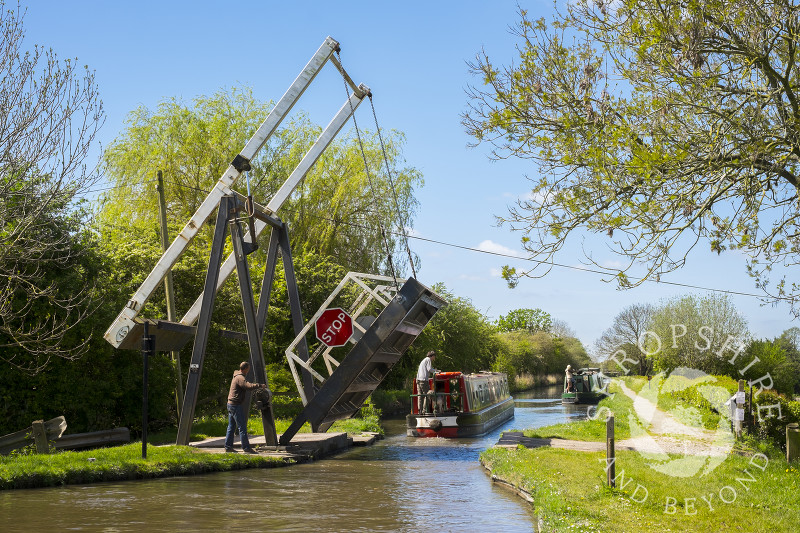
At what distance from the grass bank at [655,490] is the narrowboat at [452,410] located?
7825 millimetres

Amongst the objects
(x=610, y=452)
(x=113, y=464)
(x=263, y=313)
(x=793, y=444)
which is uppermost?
(x=263, y=313)

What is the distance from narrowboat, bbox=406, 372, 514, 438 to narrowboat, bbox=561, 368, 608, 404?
17.6m

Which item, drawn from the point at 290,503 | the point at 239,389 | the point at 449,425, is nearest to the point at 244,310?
the point at 239,389

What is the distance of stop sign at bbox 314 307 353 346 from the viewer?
17.9 metres

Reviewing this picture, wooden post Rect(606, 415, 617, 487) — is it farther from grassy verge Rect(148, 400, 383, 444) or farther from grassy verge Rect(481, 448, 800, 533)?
grassy verge Rect(148, 400, 383, 444)

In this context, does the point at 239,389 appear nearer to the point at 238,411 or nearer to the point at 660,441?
the point at 238,411

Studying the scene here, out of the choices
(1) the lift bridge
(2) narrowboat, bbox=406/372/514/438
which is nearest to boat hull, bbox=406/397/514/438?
(2) narrowboat, bbox=406/372/514/438

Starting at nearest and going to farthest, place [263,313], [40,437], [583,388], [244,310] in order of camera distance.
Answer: [40,437], [244,310], [263,313], [583,388]

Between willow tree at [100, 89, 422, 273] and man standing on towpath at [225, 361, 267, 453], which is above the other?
willow tree at [100, 89, 422, 273]

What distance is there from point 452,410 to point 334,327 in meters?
8.24

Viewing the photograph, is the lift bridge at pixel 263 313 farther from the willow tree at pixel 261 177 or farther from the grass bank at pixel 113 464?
the willow tree at pixel 261 177

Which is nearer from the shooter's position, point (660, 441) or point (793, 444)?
point (793, 444)

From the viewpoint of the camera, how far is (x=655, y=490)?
10.5 metres

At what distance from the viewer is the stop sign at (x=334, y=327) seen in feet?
58.8
